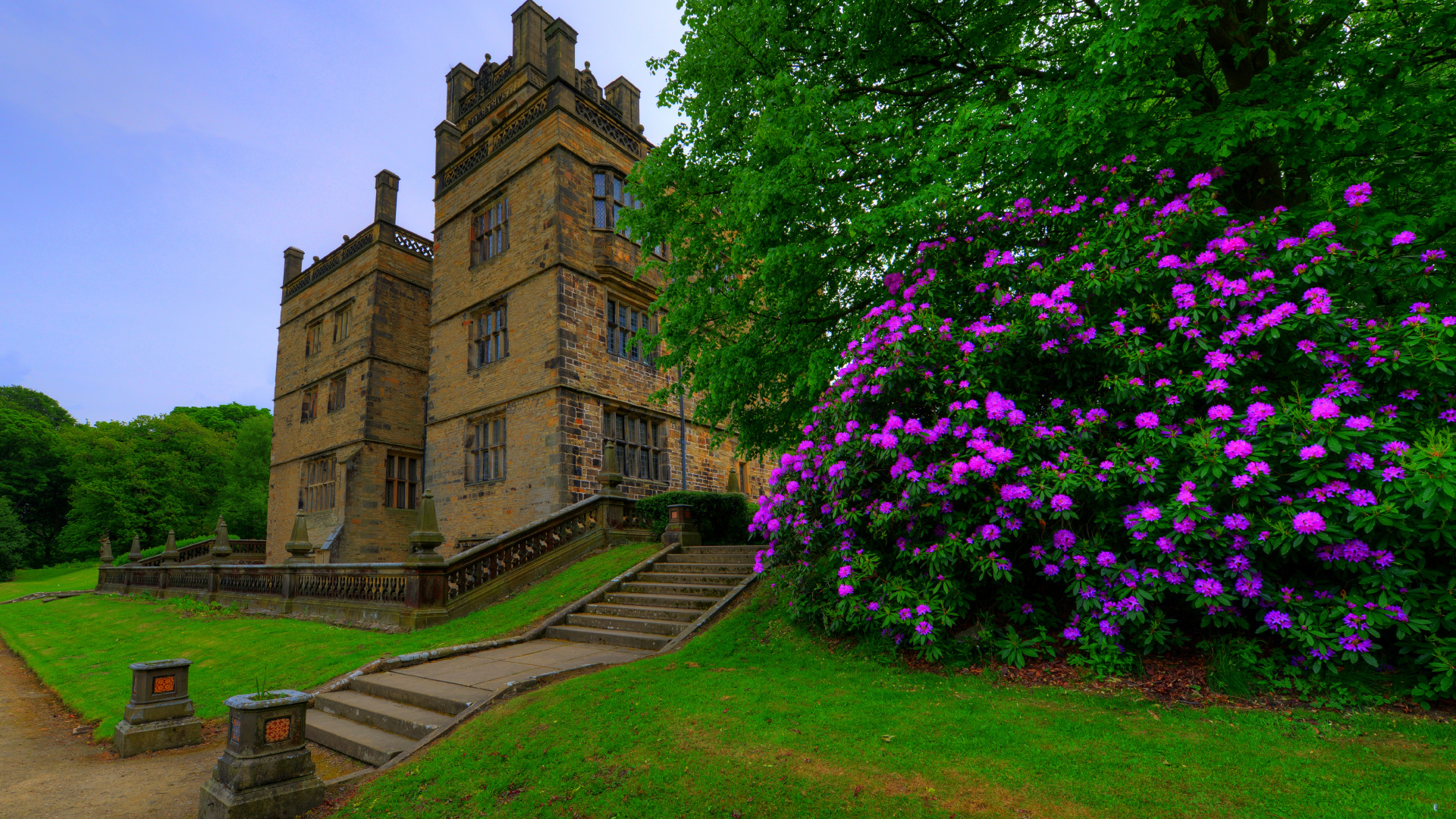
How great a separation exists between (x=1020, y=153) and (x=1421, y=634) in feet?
16.0

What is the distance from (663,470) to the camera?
742 inches

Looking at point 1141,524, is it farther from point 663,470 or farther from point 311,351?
point 311,351

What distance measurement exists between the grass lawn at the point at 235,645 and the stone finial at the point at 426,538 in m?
1.21

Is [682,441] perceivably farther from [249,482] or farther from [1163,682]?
[249,482]

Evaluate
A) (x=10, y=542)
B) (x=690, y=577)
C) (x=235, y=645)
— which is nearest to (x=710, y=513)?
(x=690, y=577)

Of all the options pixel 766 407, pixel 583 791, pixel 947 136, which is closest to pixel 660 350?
pixel 766 407

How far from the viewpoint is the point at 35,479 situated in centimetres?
4762

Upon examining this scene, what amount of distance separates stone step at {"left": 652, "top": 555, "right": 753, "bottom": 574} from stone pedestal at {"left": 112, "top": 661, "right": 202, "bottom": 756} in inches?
264

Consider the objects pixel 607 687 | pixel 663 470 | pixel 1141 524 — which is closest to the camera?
pixel 1141 524

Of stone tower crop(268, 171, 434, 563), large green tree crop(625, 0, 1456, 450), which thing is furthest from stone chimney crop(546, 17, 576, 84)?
stone tower crop(268, 171, 434, 563)

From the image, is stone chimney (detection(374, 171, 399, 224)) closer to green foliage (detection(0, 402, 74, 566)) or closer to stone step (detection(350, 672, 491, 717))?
stone step (detection(350, 672, 491, 717))

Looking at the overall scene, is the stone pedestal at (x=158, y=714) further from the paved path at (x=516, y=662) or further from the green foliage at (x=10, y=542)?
the green foliage at (x=10, y=542)

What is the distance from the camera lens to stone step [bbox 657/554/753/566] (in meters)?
11.5

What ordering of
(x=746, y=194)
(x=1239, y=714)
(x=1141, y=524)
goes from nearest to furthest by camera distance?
(x=1239, y=714)
(x=1141, y=524)
(x=746, y=194)
